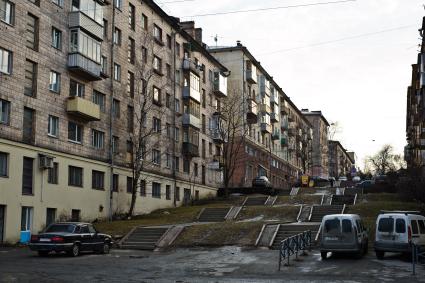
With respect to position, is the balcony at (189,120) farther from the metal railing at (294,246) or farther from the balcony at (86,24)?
the metal railing at (294,246)

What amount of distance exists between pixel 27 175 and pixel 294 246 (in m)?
17.5

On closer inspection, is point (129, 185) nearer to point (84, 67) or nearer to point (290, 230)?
point (84, 67)

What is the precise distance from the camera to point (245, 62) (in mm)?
73812

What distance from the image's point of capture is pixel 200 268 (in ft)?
66.9

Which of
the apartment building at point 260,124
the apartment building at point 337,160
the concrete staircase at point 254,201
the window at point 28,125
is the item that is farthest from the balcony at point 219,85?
the apartment building at point 337,160

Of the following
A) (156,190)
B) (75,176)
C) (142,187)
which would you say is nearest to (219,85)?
(156,190)

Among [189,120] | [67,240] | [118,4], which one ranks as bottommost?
[67,240]

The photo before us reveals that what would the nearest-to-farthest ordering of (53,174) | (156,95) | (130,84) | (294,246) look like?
(294,246) < (53,174) < (130,84) < (156,95)

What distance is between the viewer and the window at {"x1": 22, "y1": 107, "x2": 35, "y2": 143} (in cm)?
3291

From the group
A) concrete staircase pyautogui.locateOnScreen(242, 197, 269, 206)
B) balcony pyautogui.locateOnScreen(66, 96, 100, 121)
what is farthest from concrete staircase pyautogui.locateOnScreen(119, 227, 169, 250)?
concrete staircase pyautogui.locateOnScreen(242, 197, 269, 206)

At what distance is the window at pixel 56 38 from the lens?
1407 inches

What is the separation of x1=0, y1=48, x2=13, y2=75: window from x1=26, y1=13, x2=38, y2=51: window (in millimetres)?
1879

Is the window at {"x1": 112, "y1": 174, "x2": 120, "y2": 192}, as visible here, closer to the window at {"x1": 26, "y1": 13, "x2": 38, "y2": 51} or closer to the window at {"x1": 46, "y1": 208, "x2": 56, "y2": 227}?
the window at {"x1": 46, "y1": 208, "x2": 56, "y2": 227}

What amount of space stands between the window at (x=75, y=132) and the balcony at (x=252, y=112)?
118 feet
